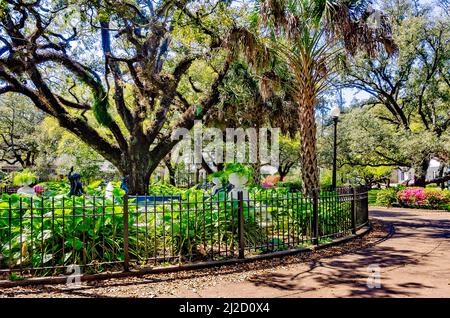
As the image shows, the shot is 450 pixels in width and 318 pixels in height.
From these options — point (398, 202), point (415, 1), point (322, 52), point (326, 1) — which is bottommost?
point (398, 202)

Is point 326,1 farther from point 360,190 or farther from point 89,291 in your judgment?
point 89,291

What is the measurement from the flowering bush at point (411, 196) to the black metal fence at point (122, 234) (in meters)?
14.0

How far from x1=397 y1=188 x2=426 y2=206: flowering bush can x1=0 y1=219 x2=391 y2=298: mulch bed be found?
15.2 m

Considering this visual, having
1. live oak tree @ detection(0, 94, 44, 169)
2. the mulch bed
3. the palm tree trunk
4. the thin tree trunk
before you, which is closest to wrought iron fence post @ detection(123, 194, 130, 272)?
the mulch bed

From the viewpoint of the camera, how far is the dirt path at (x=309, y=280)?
4.90 meters

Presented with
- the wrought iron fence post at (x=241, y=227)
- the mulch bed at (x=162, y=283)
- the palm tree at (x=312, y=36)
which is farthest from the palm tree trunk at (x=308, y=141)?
the wrought iron fence post at (x=241, y=227)

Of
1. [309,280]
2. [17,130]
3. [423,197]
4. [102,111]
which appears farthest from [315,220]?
[17,130]

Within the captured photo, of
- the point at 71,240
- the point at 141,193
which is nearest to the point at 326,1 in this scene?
the point at 71,240

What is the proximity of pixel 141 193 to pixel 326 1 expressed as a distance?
399 inches

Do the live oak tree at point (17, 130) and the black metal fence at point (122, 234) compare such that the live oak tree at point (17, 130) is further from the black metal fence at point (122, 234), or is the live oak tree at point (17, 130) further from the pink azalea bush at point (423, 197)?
the pink azalea bush at point (423, 197)

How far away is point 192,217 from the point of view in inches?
275

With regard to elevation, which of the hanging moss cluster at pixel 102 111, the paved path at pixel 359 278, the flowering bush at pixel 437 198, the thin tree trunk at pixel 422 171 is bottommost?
the paved path at pixel 359 278

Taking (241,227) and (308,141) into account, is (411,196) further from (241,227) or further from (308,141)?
(241,227)

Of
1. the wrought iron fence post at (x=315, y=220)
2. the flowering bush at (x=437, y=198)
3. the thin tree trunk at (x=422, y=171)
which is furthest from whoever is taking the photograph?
the thin tree trunk at (x=422, y=171)
